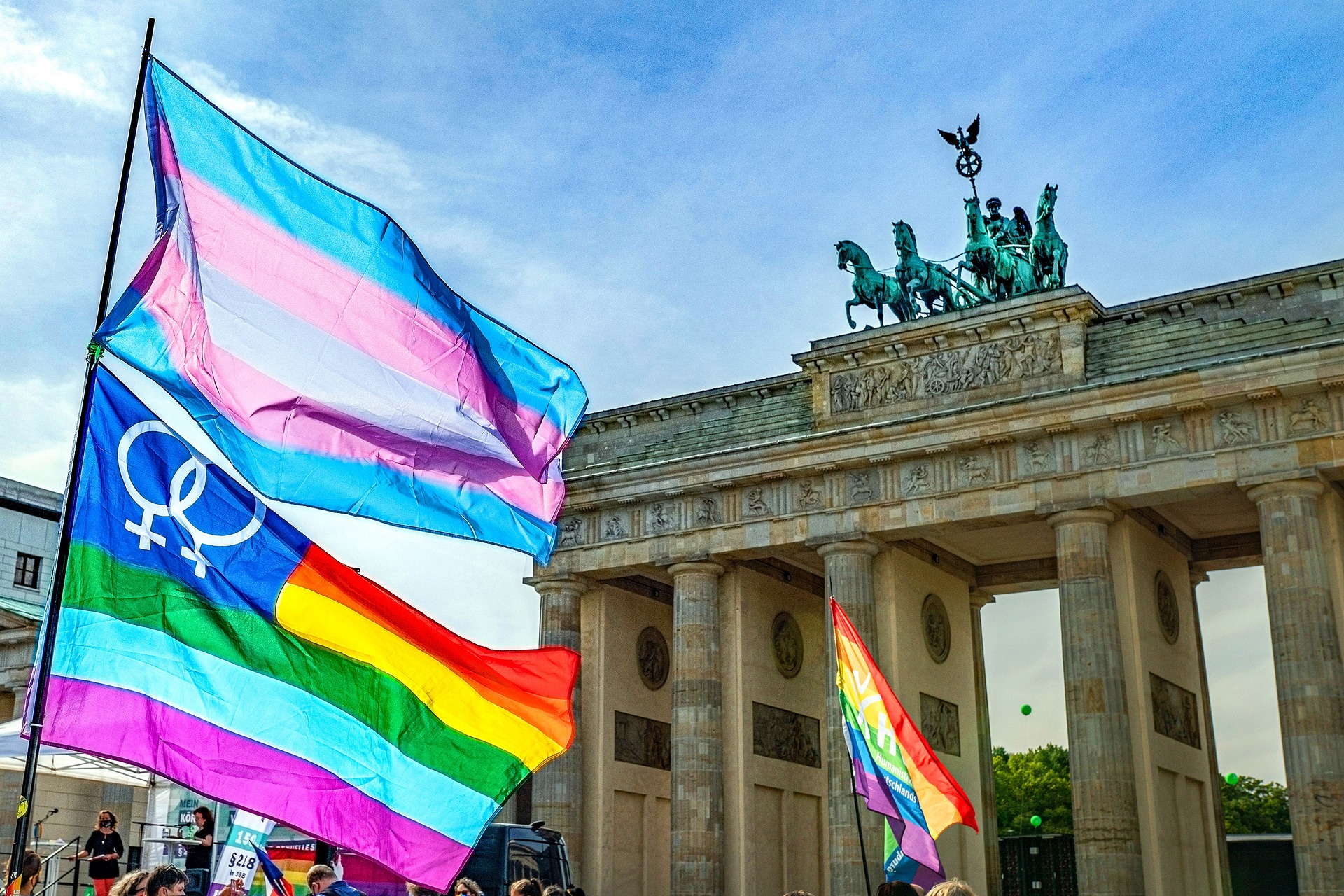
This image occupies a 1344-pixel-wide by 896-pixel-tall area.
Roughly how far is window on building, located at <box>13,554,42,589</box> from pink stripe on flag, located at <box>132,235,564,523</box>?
43865 mm

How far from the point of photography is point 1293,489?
28094 millimetres

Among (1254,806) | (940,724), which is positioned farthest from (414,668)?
(1254,806)

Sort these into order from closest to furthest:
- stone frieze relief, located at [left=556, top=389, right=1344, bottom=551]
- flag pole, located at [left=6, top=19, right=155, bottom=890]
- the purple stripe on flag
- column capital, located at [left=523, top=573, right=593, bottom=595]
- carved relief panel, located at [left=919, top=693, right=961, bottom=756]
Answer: flag pole, located at [left=6, top=19, right=155, bottom=890] < the purple stripe on flag < stone frieze relief, located at [left=556, top=389, right=1344, bottom=551] < carved relief panel, located at [left=919, top=693, right=961, bottom=756] < column capital, located at [left=523, top=573, right=593, bottom=595]

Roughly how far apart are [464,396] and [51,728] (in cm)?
348

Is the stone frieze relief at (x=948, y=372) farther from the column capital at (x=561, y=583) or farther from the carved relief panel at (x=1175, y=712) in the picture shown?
the column capital at (x=561, y=583)

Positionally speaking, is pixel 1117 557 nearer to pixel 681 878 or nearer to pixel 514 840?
pixel 681 878

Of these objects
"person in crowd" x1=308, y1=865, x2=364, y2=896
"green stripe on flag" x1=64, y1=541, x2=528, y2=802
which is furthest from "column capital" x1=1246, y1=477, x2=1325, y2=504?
"person in crowd" x1=308, y1=865, x2=364, y2=896

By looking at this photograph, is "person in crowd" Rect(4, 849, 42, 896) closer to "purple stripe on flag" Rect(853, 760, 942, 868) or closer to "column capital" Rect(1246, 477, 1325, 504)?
"purple stripe on flag" Rect(853, 760, 942, 868)

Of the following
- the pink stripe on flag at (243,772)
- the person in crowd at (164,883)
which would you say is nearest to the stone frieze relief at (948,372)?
the pink stripe on flag at (243,772)

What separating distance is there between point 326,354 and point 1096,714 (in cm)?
2351

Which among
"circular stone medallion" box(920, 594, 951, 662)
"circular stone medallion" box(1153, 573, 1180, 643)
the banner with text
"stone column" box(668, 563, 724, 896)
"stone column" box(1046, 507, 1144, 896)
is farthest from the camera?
"circular stone medallion" box(920, 594, 951, 662)

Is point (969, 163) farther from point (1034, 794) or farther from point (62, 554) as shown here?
point (1034, 794)

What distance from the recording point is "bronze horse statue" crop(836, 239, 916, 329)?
34.3 metres

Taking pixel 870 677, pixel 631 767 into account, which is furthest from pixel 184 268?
pixel 631 767
